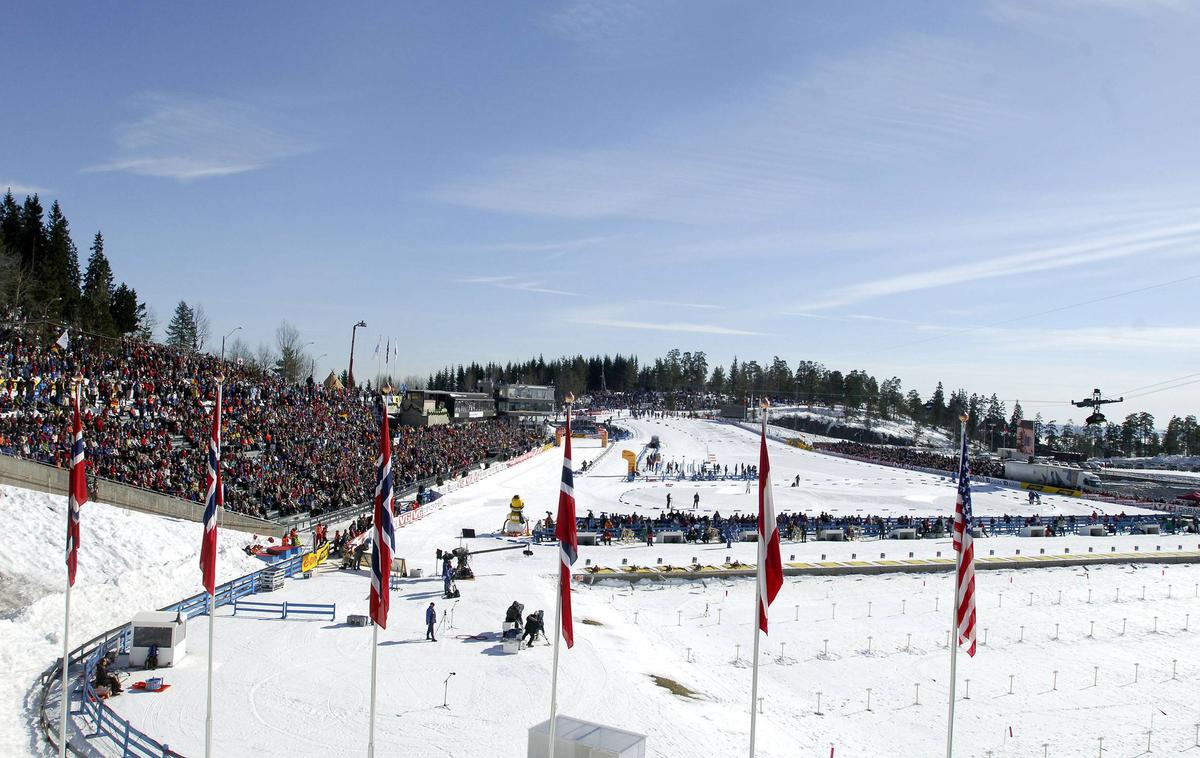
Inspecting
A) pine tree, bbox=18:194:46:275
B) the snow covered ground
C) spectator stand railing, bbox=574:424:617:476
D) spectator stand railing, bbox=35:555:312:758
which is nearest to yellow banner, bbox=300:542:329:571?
spectator stand railing, bbox=35:555:312:758

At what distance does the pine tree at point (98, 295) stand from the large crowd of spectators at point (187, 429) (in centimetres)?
1170

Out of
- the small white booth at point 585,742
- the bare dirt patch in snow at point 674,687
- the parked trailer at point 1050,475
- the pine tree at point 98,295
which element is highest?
the pine tree at point 98,295

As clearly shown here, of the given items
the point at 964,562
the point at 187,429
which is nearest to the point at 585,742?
the point at 964,562

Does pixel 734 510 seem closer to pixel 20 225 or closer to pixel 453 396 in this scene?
pixel 453 396

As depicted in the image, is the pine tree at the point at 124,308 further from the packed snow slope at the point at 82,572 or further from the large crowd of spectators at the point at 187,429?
the packed snow slope at the point at 82,572

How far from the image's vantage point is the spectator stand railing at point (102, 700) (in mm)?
12814

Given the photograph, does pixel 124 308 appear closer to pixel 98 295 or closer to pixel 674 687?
pixel 98 295

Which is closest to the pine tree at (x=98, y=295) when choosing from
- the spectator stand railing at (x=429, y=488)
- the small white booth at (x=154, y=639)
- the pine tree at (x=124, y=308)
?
the pine tree at (x=124, y=308)

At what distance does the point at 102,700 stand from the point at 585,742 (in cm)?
944

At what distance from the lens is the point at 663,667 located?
20.9 meters

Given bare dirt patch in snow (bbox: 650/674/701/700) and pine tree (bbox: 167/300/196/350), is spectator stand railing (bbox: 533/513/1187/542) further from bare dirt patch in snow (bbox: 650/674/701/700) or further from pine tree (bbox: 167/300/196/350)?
pine tree (bbox: 167/300/196/350)

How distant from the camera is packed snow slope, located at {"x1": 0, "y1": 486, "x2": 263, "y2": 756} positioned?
1873 centimetres

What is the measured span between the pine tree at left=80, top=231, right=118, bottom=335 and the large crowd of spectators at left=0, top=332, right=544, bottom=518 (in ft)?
38.4

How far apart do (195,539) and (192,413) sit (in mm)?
10259
